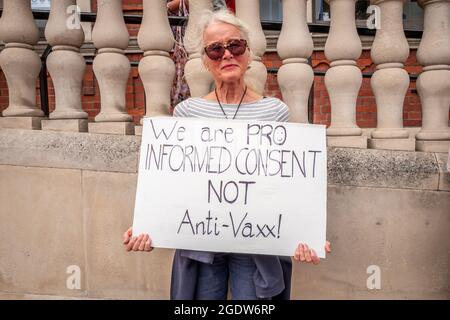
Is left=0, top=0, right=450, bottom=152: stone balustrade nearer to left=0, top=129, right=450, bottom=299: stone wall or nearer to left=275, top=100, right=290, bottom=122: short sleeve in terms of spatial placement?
left=0, top=129, right=450, bottom=299: stone wall

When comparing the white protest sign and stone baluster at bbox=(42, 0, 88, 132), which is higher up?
stone baluster at bbox=(42, 0, 88, 132)

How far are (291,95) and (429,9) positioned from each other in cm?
99

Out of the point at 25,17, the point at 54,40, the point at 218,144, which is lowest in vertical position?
the point at 218,144

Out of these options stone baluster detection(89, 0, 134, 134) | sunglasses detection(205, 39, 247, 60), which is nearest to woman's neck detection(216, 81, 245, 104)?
sunglasses detection(205, 39, 247, 60)

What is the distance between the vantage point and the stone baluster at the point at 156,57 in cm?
216

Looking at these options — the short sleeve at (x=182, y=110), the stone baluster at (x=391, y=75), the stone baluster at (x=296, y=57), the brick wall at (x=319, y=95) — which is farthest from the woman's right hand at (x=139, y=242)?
the brick wall at (x=319, y=95)

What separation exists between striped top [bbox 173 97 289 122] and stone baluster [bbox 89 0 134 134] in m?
0.80

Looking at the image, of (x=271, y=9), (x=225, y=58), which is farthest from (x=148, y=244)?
(x=271, y=9)

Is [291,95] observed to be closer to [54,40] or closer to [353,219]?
[353,219]

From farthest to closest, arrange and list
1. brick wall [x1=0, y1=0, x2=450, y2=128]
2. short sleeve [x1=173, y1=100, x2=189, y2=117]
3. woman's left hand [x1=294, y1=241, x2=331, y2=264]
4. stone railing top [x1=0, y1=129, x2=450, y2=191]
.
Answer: brick wall [x1=0, y1=0, x2=450, y2=128]
stone railing top [x1=0, y1=129, x2=450, y2=191]
short sleeve [x1=173, y1=100, x2=189, y2=117]
woman's left hand [x1=294, y1=241, x2=331, y2=264]

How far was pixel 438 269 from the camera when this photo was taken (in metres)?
2.22

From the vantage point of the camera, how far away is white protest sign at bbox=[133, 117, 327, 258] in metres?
1.48

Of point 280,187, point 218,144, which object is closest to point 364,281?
point 280,187

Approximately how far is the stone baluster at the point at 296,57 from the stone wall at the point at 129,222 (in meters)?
0.37
